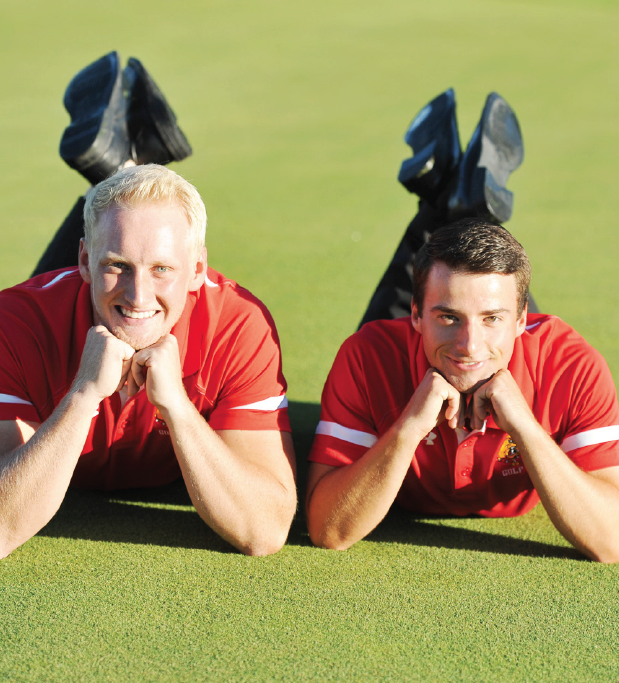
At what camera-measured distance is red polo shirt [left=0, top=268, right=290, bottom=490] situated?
8.91 ft

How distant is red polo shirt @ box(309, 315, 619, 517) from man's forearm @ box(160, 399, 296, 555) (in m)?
0.20

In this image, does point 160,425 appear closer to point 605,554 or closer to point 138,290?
point 138,290

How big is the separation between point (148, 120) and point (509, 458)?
104 inches

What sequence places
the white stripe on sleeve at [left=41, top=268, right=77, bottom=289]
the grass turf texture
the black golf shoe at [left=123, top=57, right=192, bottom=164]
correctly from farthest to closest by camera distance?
the black golf shoe at [left=123, top=57, right=192, bottom=164] < the white stripe on sleeve at [left=41, top=268, right=77, bottom=289] < the grass turf texture

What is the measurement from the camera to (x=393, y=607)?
2545mm

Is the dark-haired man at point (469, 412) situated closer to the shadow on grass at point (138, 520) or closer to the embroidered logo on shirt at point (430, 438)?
the embroidered logo on shirt at point (430, 438)

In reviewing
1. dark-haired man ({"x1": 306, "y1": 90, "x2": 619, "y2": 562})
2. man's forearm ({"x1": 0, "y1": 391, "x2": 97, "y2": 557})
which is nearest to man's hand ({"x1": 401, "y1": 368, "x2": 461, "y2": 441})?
dark-haired man ({"x1": 306, "y1": 90, "x2": 619, "y2": 562})

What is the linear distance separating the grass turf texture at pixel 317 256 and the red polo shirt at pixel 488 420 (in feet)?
0.85

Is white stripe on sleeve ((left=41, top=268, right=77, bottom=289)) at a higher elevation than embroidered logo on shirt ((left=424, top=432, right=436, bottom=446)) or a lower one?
higher

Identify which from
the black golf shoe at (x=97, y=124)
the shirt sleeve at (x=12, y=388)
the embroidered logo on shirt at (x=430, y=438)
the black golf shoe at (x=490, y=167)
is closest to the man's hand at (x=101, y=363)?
the shirt sleeve at (x=12, y=388)

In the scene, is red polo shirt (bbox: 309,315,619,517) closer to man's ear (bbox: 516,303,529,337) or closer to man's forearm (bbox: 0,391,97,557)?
man's ear (bbox: 516,303,529,337)

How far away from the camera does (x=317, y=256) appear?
6.48 meters

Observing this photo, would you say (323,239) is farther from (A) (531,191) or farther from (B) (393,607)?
(B) (393,607)

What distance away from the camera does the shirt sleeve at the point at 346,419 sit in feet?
9.22
